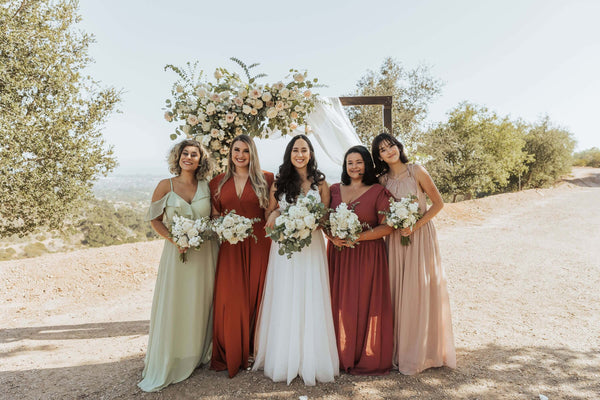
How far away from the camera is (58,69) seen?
8891mm

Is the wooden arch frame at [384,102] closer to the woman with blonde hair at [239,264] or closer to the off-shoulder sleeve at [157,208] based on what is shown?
the woman with blonde hair at [239,264]

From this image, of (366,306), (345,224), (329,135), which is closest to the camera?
(345,224)

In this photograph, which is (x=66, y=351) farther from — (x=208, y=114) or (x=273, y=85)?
(x=273, y=85)

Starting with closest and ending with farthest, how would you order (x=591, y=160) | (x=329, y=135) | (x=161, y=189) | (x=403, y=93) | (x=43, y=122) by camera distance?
(x=161, y=189), (x=329, y=135), (x=43, y=122), (x=403, y=93), (x=591, y=160)

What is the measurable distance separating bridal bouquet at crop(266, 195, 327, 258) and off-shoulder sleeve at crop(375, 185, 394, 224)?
78 cm

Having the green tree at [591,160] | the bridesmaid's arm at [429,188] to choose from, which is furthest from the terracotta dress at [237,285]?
the green tree at [591,160]

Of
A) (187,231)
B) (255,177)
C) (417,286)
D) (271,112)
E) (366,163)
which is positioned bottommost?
(417,286)

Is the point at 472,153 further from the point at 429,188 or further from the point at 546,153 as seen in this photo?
the point at 429,188

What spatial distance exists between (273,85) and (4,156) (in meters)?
7.07

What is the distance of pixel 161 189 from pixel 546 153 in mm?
32950

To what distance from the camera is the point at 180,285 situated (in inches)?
160

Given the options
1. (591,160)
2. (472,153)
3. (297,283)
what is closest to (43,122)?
(297,283)

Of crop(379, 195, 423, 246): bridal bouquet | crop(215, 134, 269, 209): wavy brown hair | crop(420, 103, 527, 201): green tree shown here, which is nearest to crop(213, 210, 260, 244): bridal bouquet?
crop(215, 134, 269, 209): wavy brown hair

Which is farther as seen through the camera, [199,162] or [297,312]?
[199,162]
